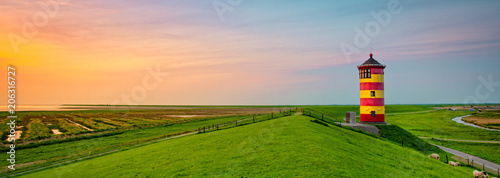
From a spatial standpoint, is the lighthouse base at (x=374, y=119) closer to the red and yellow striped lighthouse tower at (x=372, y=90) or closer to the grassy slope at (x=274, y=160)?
the red and yellow striped lighthouse tower at (x=372, y=90)

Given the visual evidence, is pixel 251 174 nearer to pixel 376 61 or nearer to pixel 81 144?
pixel 376 61

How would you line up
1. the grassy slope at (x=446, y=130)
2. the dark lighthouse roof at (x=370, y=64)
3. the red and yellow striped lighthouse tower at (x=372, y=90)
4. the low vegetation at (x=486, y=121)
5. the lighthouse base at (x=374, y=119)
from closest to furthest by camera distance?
the dark lighthouse roof at (x=370, y=64) < the red and yellow striped lighthouse tower at (x=372, y=90) < the lighthouse base at (x=374, y=119) < the grassy slope at (x=446, y=130) < the low vegetation at (x=486, y=121)

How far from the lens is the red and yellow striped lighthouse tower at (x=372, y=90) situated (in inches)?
1927

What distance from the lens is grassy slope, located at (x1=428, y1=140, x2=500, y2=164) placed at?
41.6 m

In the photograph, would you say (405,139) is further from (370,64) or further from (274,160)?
(274,160)

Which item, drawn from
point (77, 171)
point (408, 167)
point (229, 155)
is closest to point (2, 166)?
point (77, 171)

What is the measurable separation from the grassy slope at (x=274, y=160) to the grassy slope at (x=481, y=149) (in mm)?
19729

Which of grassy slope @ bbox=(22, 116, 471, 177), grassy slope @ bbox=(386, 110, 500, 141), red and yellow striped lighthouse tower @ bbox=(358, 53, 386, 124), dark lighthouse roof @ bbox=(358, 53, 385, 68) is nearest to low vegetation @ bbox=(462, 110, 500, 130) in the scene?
grassy slope @ bbox=(386, 110, 500, 141)

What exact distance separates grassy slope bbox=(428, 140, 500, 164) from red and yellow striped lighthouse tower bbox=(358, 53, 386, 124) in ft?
41.8

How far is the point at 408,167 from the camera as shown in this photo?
23.8m

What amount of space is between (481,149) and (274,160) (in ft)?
147

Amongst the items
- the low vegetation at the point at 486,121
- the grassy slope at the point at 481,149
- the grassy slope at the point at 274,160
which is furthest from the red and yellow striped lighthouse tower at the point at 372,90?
the low vegetation at the point at 486,121

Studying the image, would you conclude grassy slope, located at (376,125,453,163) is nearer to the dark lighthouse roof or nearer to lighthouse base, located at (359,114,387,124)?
lighthouse base, located at (359,114,387,124)

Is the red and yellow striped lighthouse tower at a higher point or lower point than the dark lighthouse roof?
lower
